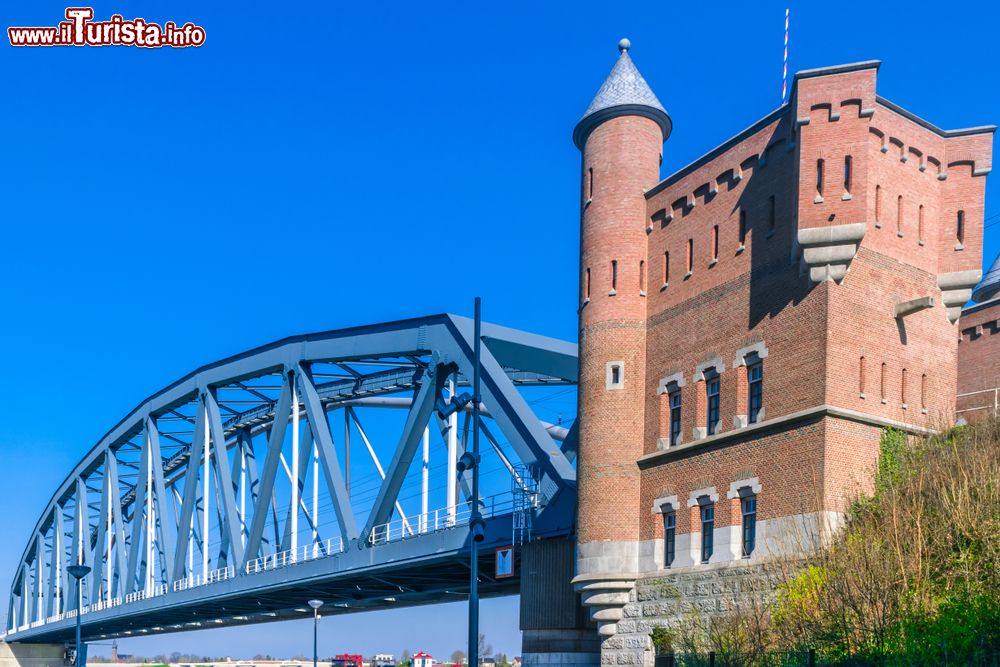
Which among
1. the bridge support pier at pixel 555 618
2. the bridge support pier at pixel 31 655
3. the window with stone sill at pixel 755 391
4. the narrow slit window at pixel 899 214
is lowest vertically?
the bridge support pier at pixel 31 655

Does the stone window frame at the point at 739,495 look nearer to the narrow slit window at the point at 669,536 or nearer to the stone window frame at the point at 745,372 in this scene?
the stone window frame at the point at 745,372

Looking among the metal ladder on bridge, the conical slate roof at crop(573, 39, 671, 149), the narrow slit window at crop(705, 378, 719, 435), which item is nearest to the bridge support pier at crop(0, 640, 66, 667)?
the metal ladder on bridge

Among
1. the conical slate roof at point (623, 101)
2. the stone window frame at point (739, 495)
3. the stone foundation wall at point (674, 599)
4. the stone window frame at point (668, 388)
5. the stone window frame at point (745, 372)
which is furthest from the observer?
the conical slate roof at point (623, 101)

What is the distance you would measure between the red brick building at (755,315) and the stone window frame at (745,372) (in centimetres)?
4

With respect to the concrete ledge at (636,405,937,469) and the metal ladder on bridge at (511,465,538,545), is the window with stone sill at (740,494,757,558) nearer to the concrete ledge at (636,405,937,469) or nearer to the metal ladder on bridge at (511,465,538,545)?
the concrete ledge at (636,405,937,469)

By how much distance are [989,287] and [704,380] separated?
72.3ft

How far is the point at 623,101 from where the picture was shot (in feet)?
111

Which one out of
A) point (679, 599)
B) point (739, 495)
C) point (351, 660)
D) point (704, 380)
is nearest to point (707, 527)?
point (739, 495)

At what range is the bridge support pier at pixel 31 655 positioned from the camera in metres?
105

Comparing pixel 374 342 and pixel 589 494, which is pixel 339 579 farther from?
pixel 589 494

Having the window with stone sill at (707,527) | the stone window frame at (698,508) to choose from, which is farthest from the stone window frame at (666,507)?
the window with stone sill at (707,527)

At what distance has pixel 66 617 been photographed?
3524 inches

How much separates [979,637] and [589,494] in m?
12.6

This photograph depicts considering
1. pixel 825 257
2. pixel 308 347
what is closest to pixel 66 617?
pixel 308 347
